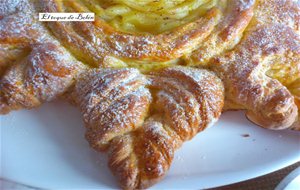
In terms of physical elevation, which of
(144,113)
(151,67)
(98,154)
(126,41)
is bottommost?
(98,154)

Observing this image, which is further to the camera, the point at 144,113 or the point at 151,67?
the point at 151,67

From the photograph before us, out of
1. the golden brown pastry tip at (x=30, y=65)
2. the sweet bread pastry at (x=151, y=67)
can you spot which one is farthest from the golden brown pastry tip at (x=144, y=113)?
the golden brown pastry tip at (x=30, y=65)

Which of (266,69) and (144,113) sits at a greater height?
(266,69)

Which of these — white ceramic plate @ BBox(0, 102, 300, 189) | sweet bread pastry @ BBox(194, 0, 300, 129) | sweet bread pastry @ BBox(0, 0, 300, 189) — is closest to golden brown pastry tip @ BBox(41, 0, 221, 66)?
sweet bread pastry @ BBox(0, 0, 300, 189)

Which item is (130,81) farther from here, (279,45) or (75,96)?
(279,45)

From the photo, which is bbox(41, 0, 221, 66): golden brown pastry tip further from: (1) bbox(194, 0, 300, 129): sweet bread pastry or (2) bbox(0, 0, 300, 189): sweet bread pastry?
(1) bbox(194, 0, 300, 129): sweet bread pastry

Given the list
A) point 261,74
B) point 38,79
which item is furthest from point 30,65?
point 261,74

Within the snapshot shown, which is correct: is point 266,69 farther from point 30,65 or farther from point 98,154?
point 30,65

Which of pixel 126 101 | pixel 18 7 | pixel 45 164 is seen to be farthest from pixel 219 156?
pixel 18 7
